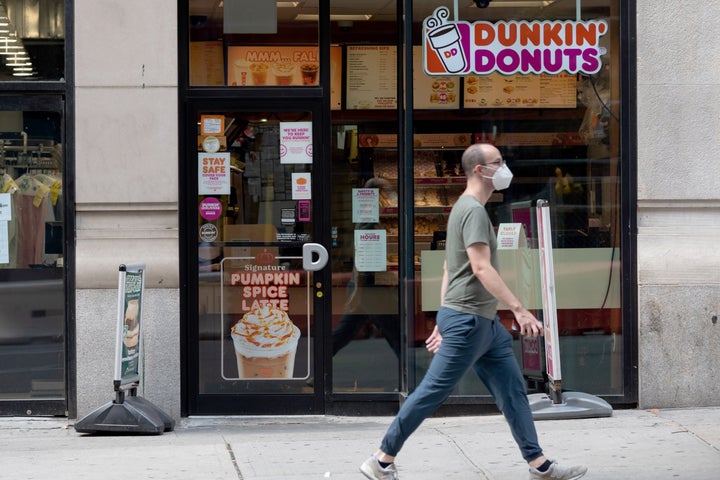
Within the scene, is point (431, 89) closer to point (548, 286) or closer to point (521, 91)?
point (521, 91)

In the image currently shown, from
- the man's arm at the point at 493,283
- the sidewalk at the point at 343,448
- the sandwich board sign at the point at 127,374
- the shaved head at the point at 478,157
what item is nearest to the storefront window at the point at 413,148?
the sidewalk at the point at 343,448

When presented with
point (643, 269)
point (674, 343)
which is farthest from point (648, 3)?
point (674, 343)

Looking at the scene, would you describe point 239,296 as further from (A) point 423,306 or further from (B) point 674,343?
(B) point 674,343

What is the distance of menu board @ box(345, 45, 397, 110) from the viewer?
8406mm

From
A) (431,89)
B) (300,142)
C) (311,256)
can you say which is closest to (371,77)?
(431,89)

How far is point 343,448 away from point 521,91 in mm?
3116

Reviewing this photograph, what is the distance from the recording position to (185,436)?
7.70 m

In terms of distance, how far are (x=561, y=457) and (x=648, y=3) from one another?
3.62 m

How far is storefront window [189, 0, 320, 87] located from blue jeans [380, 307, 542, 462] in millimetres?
3177

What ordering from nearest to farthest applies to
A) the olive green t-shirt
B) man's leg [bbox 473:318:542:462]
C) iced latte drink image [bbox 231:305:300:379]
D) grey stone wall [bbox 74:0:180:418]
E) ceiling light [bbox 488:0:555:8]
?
the olive green t-shirt
man's leg [bbox 473:318:542:462]
grey stone wall [bbox 74:0:180:418]
ceiling light [bbox 488:0:555:8]
iced latte drink image [bbox 231:305:300:379]

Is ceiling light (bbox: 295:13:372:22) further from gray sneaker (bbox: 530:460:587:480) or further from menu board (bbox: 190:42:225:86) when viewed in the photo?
gray sneaker (bbox: 530:460:587:480)

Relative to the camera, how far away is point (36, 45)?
816 cm

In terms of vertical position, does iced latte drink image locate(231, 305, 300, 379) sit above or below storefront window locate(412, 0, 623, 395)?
below

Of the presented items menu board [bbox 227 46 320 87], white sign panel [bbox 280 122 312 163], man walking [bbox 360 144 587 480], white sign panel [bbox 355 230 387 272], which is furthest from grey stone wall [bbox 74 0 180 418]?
man walking [bbox 360 144 587 480]
